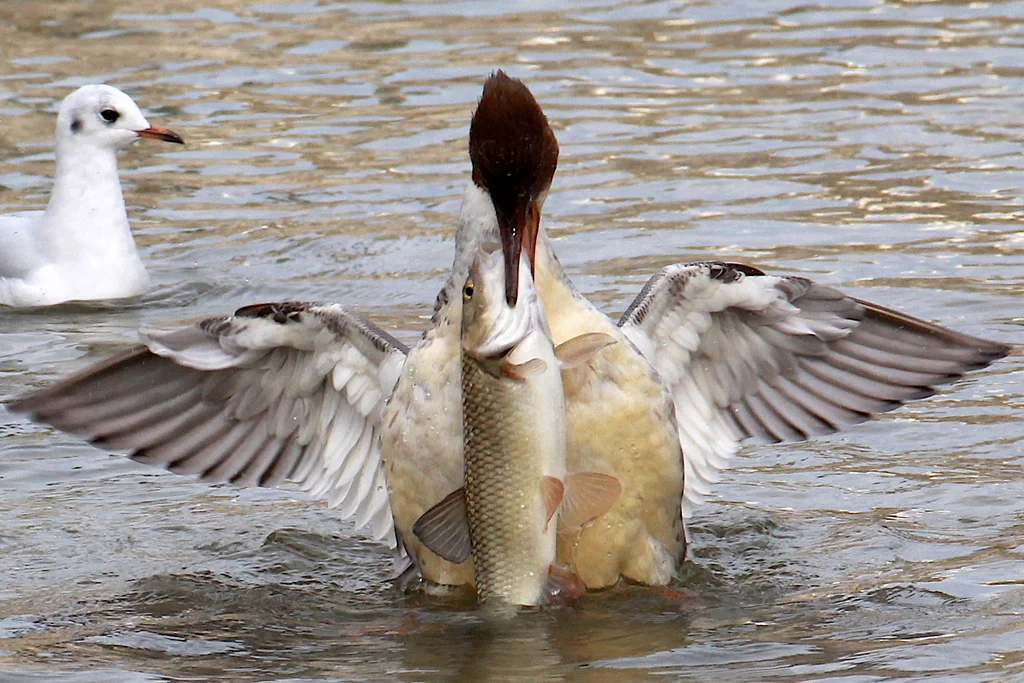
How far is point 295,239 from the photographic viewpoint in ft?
35.6

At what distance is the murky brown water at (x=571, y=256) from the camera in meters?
5.61

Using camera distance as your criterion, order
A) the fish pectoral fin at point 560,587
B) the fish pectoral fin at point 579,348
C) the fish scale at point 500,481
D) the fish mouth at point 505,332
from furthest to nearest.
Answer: the fish pectoral fin at point 560,587
the fish pectoral fin at point 579,348
the fish scale at point 500,481
the fish mouth at point 505,332

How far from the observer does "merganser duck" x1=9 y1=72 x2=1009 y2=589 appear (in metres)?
5.83

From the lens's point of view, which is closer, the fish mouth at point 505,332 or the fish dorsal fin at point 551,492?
the fish mouth at point 505,332

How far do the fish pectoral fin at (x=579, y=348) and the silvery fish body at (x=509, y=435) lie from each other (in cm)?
9

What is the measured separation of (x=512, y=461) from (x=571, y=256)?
4779 mm

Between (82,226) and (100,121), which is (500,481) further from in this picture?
(100,121)

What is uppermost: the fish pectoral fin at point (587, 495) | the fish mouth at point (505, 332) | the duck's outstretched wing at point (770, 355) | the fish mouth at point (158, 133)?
the fish mouth at point (158, 133)

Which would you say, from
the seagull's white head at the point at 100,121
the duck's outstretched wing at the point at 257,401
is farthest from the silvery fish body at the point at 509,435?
the seagull's white head at the point at 100,121

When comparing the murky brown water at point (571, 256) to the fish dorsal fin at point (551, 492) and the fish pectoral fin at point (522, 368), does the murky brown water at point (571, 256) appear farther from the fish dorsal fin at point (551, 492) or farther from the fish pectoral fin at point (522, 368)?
the fish pectoral fin at point (522, 368)

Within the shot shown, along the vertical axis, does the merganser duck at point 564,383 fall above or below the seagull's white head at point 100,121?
below

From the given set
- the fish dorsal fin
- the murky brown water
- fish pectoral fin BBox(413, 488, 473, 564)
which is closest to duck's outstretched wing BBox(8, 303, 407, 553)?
the murky brown water

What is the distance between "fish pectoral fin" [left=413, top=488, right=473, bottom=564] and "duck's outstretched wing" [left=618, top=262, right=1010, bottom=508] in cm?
100

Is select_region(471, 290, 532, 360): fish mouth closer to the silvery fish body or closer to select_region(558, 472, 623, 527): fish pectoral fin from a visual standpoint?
the silvery fish body
